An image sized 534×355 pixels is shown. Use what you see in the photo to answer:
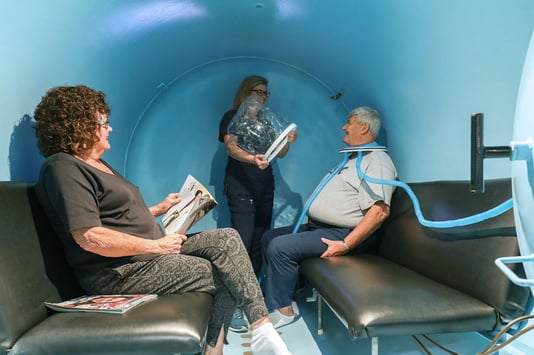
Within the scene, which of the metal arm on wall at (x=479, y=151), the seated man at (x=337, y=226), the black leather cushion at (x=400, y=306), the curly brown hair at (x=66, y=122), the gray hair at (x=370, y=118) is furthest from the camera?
the gray hair at (x=370, y=118)

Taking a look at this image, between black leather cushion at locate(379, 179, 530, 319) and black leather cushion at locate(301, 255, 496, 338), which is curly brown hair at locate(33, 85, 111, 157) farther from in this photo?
black leather cushion at locate(379, 179, 530, 319)

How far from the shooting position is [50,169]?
1.51 meters

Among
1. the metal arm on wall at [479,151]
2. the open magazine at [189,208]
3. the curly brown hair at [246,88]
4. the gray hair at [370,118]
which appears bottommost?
the open magazine at [189,208]

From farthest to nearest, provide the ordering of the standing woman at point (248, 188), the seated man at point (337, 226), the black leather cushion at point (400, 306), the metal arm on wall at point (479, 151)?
1. the standing woman at point (248, 188)
2. the seated man at point (337, 226)
3. the black leather cushion at point (400, 306)
4. the metal arm on wall at point (479, 151)

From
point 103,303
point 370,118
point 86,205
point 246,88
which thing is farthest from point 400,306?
point 246,88

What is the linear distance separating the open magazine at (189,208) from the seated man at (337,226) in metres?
0.55

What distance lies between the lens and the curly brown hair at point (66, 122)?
1658mm

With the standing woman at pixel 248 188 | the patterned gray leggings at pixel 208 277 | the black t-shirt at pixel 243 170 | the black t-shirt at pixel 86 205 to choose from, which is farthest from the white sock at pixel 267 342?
the black t-shirt at pixel 243 170

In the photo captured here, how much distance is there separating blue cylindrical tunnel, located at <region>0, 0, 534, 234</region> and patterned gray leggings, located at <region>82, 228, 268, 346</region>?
2.00ft

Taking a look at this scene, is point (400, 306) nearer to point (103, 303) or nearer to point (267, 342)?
point (267, 342)

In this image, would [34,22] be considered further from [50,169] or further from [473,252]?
[473,252]

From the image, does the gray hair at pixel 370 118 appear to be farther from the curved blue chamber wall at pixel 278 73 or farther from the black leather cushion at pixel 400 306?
the black leather cushion at pixel 400 306

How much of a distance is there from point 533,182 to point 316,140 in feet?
8.45

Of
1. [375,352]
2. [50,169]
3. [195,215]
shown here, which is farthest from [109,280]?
[375,352]
